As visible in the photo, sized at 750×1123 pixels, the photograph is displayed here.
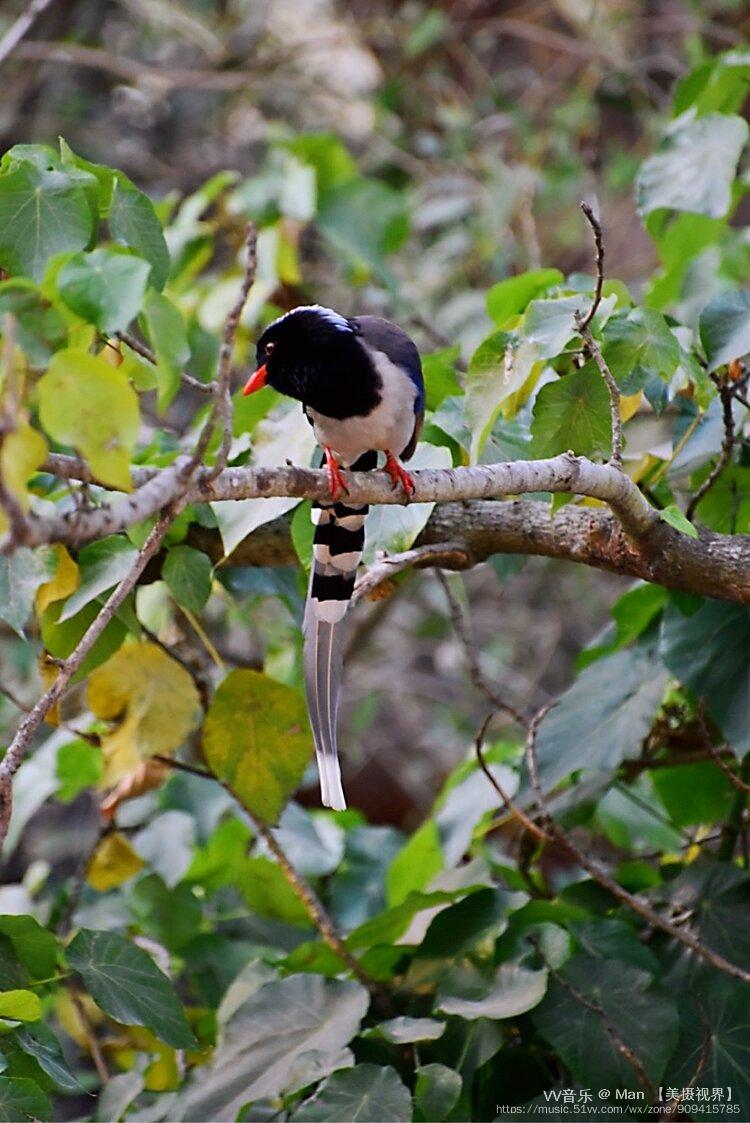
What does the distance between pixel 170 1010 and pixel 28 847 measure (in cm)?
283

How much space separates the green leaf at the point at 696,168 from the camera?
89.4 inches

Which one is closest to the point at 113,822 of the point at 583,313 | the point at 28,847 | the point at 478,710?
the point at 583,313

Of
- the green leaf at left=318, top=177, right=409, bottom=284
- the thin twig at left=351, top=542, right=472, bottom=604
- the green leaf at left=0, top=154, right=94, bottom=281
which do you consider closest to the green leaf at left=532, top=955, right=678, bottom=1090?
the thin twig at left=351, top=542, right=472, bottom=604

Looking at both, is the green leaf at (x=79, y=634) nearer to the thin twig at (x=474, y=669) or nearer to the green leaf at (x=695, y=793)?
the thin twig at (x=474, y=669)

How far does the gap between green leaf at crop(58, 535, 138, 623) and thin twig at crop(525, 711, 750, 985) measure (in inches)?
28.4

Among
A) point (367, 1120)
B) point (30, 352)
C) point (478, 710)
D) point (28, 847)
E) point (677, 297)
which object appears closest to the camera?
point (30, 352)

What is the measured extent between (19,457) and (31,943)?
3.22 ft

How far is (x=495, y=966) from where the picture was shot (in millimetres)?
1974

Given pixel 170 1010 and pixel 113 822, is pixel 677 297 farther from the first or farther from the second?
pixel 170 1010

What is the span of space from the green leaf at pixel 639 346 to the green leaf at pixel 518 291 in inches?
11.3

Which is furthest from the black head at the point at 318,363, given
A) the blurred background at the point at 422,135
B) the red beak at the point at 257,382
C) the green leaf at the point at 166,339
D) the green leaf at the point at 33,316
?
the blurred background at the point at 422,135

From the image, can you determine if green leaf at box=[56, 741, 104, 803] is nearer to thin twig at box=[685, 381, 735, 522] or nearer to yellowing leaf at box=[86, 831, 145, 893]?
yellowing leaf at box=[86, 831, 145, 893]

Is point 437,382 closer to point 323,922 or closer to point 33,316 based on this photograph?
point 323,922

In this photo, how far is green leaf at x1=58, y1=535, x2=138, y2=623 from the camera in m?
1.80
